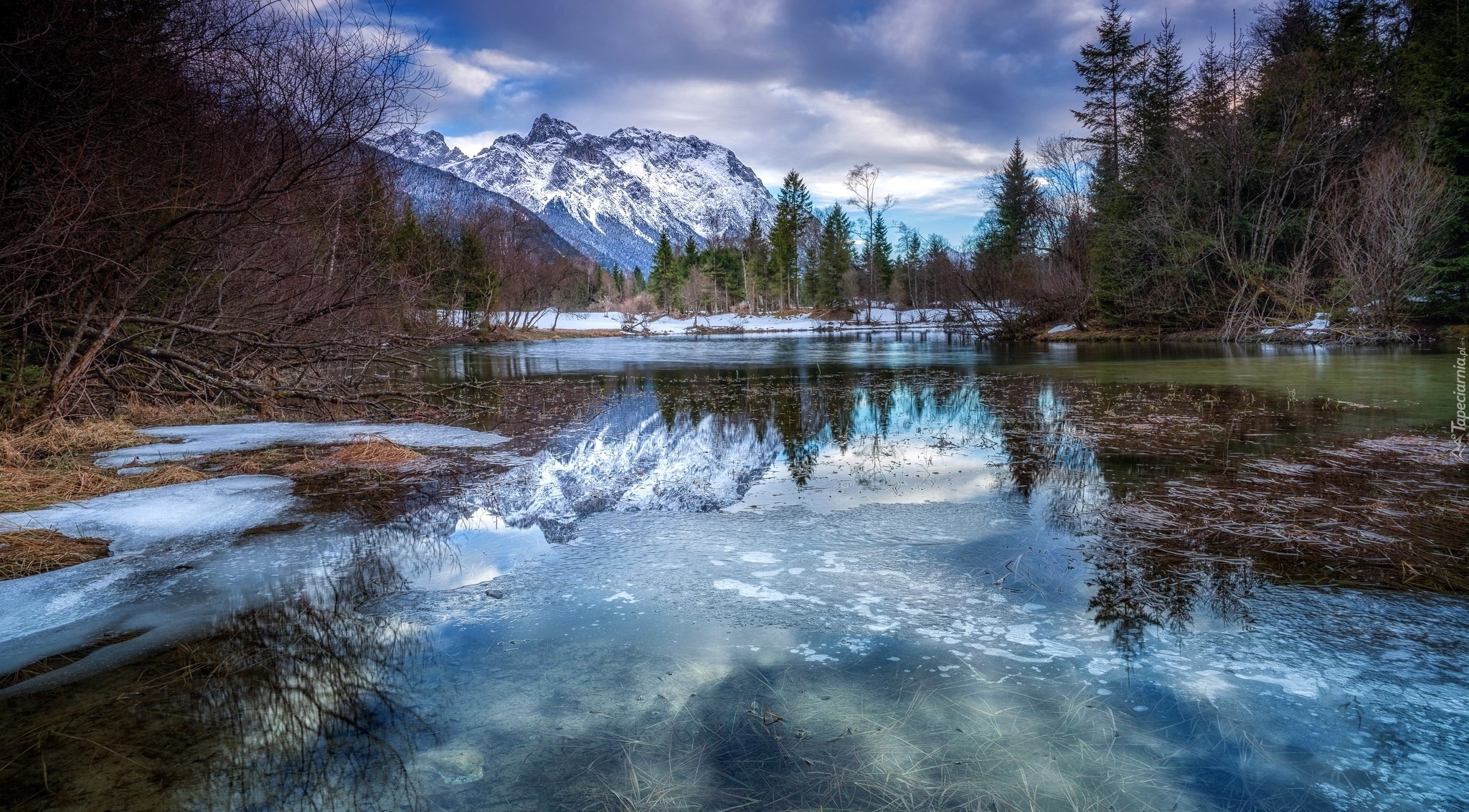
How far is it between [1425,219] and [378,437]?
106 ft

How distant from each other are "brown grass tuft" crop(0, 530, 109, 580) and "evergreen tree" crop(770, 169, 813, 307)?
273ft

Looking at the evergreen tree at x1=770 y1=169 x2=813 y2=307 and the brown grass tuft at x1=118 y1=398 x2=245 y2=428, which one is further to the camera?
the evergreen tree at x1=770 y1=169 x2=813 y2=307

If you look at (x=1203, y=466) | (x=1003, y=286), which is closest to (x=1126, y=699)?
(x=1203, y=466)

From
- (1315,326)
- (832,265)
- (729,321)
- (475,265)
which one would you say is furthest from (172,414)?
(832,265)

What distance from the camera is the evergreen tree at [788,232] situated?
282 feet

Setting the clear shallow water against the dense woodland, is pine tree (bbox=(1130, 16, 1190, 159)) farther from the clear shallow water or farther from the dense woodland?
the clear shallow water

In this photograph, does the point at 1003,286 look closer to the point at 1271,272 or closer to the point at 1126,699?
the point at 1271,272

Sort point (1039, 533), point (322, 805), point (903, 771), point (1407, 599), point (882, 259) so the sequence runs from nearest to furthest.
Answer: point (322, 805) < point (903, 771) < point (1407, 599) < point (1039, 533) < point (882, 259)

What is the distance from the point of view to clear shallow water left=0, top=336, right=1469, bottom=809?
2.65 m

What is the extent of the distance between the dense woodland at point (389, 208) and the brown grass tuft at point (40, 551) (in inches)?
109

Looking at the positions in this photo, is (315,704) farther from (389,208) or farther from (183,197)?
(389,208)

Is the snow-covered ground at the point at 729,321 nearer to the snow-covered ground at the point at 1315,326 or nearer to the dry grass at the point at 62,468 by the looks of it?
the snow-covered ground at the point at 1315,326

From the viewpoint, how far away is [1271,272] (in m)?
29.6

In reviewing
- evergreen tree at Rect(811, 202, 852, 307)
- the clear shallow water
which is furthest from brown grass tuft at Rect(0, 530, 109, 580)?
evergreen tree at Rect(811, 202, 852, 307)
